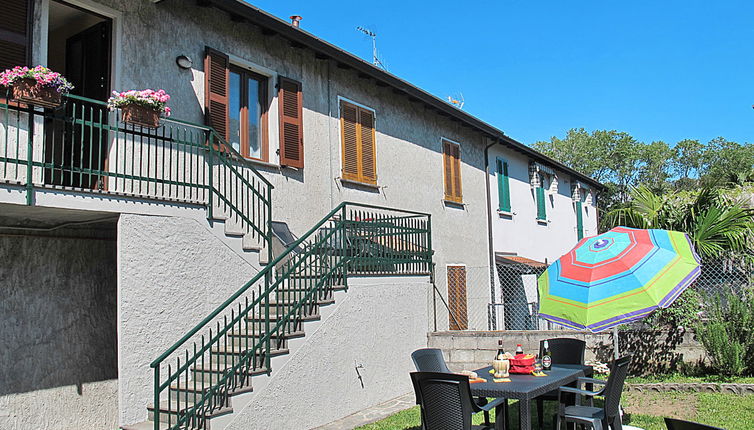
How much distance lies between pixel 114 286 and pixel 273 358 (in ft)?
7.38

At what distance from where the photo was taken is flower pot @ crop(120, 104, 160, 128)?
22.0 feet

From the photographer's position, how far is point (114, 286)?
7.50 meters

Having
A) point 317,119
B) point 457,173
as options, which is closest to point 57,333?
point 317,119

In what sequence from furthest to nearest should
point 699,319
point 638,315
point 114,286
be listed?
point 699,319
point 114,286
point 638,315

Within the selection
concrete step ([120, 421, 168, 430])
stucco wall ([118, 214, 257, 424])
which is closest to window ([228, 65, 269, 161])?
stucco wall ([118, 214, 257, 424])

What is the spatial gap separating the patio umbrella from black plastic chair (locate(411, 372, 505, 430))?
54.8 inches

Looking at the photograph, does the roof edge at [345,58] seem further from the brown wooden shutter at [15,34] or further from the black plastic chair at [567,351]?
the black plastic chair at [567,351]

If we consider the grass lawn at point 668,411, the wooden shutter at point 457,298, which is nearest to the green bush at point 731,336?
the grass lawn at point 668,411

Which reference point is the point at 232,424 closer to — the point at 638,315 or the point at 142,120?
the point at 142,120

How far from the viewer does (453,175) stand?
14.9 meters

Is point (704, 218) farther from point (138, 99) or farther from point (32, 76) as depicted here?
point (32, 76)

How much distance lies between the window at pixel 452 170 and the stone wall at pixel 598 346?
4837 mm

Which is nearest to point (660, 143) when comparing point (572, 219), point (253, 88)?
point (572, 219)

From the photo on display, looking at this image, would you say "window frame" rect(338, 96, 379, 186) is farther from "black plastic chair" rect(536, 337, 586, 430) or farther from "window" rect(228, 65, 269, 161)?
"black plastic chair" rect(536, 337, 586, 430)
